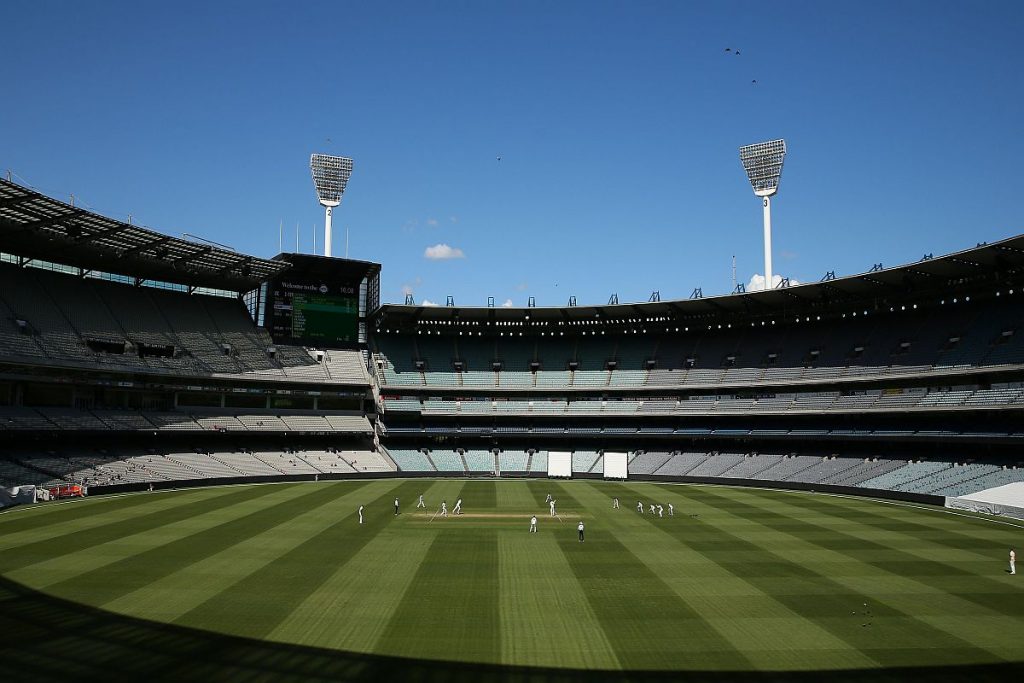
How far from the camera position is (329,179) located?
3076 inches

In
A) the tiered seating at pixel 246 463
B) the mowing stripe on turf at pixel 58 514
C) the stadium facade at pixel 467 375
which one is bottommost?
the mowing stripe on turf at pixel 58 514

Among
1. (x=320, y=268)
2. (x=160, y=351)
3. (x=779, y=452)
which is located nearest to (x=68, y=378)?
(x=160, y=351)

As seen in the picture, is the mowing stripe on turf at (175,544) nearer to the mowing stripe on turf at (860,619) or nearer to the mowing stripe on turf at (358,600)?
the mowing stripe on turf at (358,600)

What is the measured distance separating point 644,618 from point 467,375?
196 ft

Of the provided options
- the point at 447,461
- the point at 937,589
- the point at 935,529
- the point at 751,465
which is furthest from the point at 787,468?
the point at 937,589

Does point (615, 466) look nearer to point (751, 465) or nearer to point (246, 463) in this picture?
point (751, 465)

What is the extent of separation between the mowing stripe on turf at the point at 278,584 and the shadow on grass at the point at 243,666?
1.14 meters

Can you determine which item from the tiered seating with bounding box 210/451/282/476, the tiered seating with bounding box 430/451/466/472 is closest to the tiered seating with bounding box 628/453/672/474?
the tiered seating with bounding box 430/451/466/472

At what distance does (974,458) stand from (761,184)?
1307 inches

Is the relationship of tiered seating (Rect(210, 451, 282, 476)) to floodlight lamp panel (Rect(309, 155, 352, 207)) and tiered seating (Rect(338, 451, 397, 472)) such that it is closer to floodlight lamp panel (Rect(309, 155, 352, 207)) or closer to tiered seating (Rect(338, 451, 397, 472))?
tiered seating (Rect(338, 451, 397, 472))

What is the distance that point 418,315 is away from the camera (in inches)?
3091

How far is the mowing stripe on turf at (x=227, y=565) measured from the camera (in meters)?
22.5

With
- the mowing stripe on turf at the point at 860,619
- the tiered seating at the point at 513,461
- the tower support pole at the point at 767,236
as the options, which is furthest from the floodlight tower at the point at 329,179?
the mowing stripe on turf at the point at 860,619

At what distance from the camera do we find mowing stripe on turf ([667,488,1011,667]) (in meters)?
18.6
